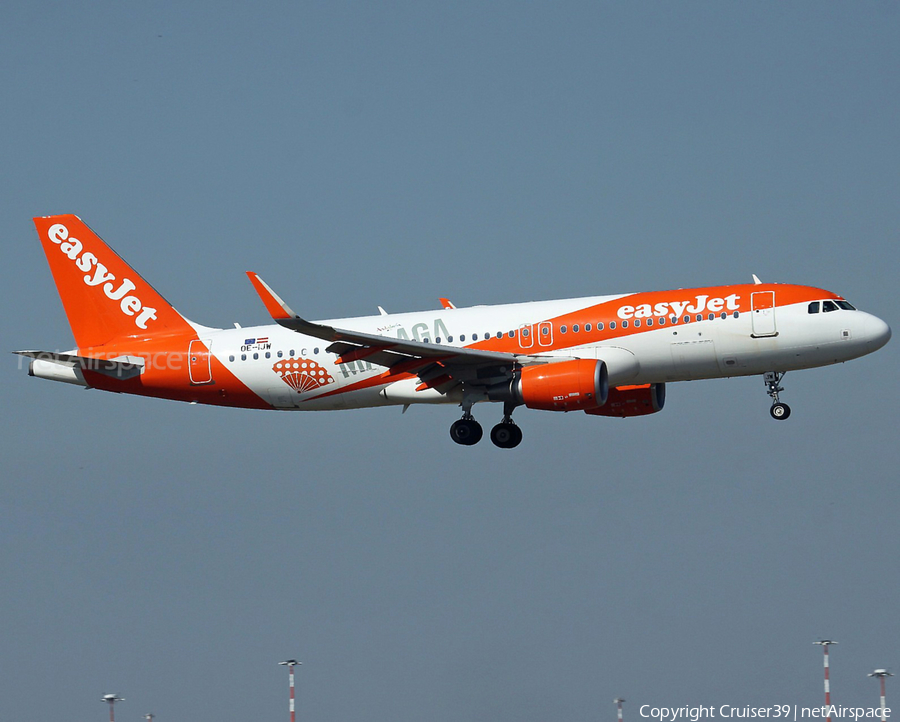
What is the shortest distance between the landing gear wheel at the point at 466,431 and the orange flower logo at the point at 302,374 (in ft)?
15.2

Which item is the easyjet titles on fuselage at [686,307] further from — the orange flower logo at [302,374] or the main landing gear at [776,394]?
the orange flower logo at [302,374]

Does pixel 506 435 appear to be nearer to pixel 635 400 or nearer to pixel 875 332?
pixel 635 400

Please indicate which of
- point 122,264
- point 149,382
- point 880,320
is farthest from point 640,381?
point 122,264

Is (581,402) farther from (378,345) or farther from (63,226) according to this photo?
(63,226)

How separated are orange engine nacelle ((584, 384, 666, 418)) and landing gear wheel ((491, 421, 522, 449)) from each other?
2.84 meters

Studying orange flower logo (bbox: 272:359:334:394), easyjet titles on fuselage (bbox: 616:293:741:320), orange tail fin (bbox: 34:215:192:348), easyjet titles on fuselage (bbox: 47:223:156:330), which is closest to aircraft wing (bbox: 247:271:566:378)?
orange flower logo (bbox: 272:359:334:394)

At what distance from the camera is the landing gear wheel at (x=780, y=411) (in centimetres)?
4144

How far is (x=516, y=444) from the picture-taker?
145 ft

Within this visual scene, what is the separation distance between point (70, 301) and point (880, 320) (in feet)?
95.3

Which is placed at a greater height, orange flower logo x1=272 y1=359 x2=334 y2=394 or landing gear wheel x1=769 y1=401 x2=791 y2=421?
orange flower logo x1=272 y1=359 x2=334 y2=394

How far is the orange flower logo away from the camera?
44.1 meters

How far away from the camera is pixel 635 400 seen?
45.4 m

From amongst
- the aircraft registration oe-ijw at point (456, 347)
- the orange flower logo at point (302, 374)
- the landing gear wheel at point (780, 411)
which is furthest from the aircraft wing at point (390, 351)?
the landing gear wheel at point (780, 411)

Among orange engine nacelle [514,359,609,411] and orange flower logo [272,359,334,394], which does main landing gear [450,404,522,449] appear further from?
orange flower logo [272,359,334,394]
